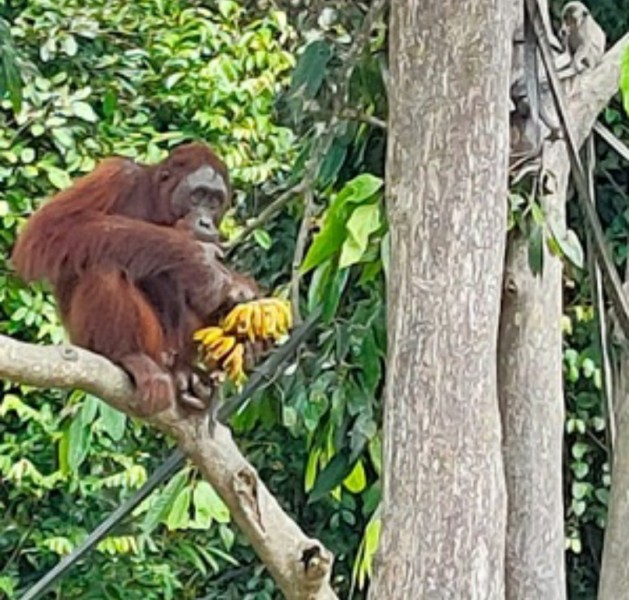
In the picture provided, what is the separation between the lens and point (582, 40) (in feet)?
6.14

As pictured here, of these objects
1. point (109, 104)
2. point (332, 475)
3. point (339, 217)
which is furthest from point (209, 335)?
point (109, 104)

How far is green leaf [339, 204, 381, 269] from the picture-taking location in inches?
67.1

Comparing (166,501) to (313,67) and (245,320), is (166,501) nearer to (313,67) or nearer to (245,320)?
(245,320)

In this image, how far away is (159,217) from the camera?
7.57 feet

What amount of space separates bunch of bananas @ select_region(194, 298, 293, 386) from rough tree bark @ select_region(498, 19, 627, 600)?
0.24m

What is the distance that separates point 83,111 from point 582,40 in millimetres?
1877

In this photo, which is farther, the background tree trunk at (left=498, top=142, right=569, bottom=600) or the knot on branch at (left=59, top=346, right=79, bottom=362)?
the background tree trunk at (left=498, top=142, right=569, bottom=600)

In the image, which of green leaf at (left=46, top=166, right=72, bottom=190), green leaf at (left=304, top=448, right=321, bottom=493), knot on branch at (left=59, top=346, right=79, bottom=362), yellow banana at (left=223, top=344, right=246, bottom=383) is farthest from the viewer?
green leaf at (left=46, top=166, right=72, bottom=190)

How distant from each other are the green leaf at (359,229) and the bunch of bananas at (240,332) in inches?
3.6

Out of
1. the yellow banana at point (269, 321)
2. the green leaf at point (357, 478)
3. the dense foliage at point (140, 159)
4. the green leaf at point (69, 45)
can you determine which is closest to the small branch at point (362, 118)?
the yellow banana at point (269, 321)

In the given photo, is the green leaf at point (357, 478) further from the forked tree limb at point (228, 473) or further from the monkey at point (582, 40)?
the monkey at point (582, 40)

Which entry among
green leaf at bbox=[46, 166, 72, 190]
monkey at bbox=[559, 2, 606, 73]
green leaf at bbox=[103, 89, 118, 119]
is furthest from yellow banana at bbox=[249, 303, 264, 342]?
green leaf at bbox=[103, 89, 118, 119]

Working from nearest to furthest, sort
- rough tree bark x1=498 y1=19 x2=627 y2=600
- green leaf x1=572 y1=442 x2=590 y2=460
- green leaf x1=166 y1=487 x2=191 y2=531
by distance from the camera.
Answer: rough tree bark x1=498 y1=19 x2=627 y2=600 < green leaf x1=166 y1=487 x2=191 y2=531 < green leaf x1=572 y1=442 x2=590 y2=460

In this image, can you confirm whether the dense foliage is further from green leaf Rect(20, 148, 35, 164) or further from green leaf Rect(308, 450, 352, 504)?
green leaf Rect(308, 450, 352, 504)
